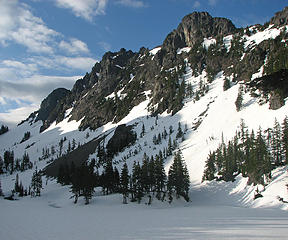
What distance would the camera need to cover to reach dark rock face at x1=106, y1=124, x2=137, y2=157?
132 meters

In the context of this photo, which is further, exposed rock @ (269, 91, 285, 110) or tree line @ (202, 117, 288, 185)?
exposed rock @ (269, 91, 285, 110)

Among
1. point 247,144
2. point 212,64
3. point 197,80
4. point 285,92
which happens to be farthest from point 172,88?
point 285,92

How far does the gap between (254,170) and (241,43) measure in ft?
560

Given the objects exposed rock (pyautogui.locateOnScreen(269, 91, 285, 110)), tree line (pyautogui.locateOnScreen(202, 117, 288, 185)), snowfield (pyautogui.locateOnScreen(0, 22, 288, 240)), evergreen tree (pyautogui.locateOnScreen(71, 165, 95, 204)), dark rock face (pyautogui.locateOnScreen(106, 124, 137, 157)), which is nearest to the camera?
snowfield (pyautogui.locateOnScreen(0, 22, 288, 240))

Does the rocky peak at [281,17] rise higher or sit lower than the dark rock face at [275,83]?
higher

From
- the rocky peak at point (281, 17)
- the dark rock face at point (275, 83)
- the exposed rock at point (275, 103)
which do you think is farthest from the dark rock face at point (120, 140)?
the rocky peak at point (281, 17)

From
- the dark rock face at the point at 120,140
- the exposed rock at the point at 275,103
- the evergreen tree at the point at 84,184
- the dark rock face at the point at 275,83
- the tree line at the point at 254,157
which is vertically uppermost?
the exposed rock at the point at 275,103

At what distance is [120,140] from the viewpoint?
138 meters

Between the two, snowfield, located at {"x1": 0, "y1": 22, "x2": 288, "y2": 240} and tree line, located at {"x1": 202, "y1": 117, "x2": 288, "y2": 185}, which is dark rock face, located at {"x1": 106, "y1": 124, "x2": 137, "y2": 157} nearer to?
snowfield, located at {"x1": 0, "y1": 22, "x2": 288, "y2": 240}

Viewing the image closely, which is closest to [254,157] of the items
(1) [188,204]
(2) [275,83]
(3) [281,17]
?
(1) [188,204]

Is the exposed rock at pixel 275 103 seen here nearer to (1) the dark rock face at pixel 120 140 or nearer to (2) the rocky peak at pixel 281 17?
(1) the dark rock face at pixel 120 140

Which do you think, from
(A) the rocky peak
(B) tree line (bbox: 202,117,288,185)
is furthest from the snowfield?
(A) the rocky peak

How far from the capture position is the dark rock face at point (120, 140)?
13150cm

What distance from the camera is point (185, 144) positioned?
10625 cm
